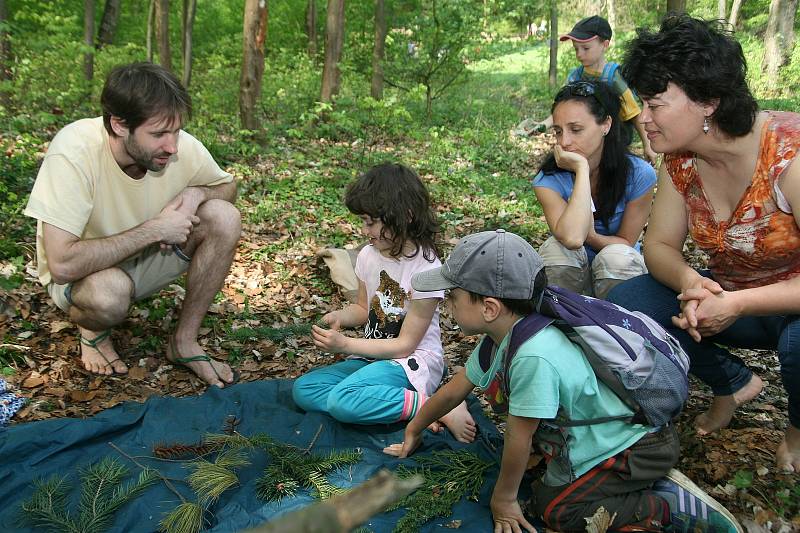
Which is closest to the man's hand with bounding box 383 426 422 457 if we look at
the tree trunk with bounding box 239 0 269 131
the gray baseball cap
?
the gray baseball cap

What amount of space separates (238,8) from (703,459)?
15629mm

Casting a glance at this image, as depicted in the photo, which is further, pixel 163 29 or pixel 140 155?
pixel 163 29

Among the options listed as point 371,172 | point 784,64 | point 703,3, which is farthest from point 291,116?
point 703,3

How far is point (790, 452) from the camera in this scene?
101 inches

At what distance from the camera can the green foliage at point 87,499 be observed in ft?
7.62

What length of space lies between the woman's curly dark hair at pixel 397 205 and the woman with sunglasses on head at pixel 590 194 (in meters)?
0.74

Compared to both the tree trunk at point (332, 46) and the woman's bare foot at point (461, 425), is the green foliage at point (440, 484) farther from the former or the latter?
the tree trunk at point (332, 46)

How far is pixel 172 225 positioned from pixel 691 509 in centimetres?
288

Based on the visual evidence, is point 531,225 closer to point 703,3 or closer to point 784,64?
point 784,64

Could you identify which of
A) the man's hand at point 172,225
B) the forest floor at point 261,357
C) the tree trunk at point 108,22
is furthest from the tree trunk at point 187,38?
the man's hand at point 172,225

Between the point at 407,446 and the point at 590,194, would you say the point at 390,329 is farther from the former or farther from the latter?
the point at 590,194

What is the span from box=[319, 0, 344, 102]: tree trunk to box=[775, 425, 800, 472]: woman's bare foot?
27.2ft

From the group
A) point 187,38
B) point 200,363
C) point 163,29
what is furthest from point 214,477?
point 163,29

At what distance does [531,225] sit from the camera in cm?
584
